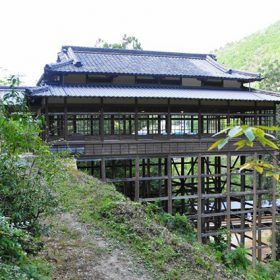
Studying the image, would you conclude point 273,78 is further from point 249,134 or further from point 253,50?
point 253,50

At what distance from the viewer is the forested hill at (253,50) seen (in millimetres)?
70125

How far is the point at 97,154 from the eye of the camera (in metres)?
15.0

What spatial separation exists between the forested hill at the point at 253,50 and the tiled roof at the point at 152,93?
46843mm

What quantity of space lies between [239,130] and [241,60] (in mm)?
81881

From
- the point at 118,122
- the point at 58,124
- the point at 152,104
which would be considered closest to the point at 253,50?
the point at 118,122

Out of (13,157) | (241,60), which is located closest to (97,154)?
(13,157)

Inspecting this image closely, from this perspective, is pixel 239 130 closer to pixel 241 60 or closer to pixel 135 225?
pixel 135 225

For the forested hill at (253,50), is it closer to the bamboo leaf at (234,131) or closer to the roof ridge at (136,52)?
the roof ridge at (136,52)

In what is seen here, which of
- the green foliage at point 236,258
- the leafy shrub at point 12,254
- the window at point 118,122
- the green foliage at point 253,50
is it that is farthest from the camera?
the green foliage at point 253,50

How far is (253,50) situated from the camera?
80.9 metres

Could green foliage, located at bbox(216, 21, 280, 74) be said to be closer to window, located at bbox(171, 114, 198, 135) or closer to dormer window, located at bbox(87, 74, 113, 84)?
window, located at bbox(171, 114, 198, 135)

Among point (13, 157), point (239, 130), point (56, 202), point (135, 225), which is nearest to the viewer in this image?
point (239, 130)

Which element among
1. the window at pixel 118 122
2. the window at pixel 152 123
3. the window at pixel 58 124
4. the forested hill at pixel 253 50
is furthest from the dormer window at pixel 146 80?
the forested hill at pixel 253 50

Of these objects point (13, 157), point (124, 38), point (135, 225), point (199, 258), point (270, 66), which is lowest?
point (199, 258)
